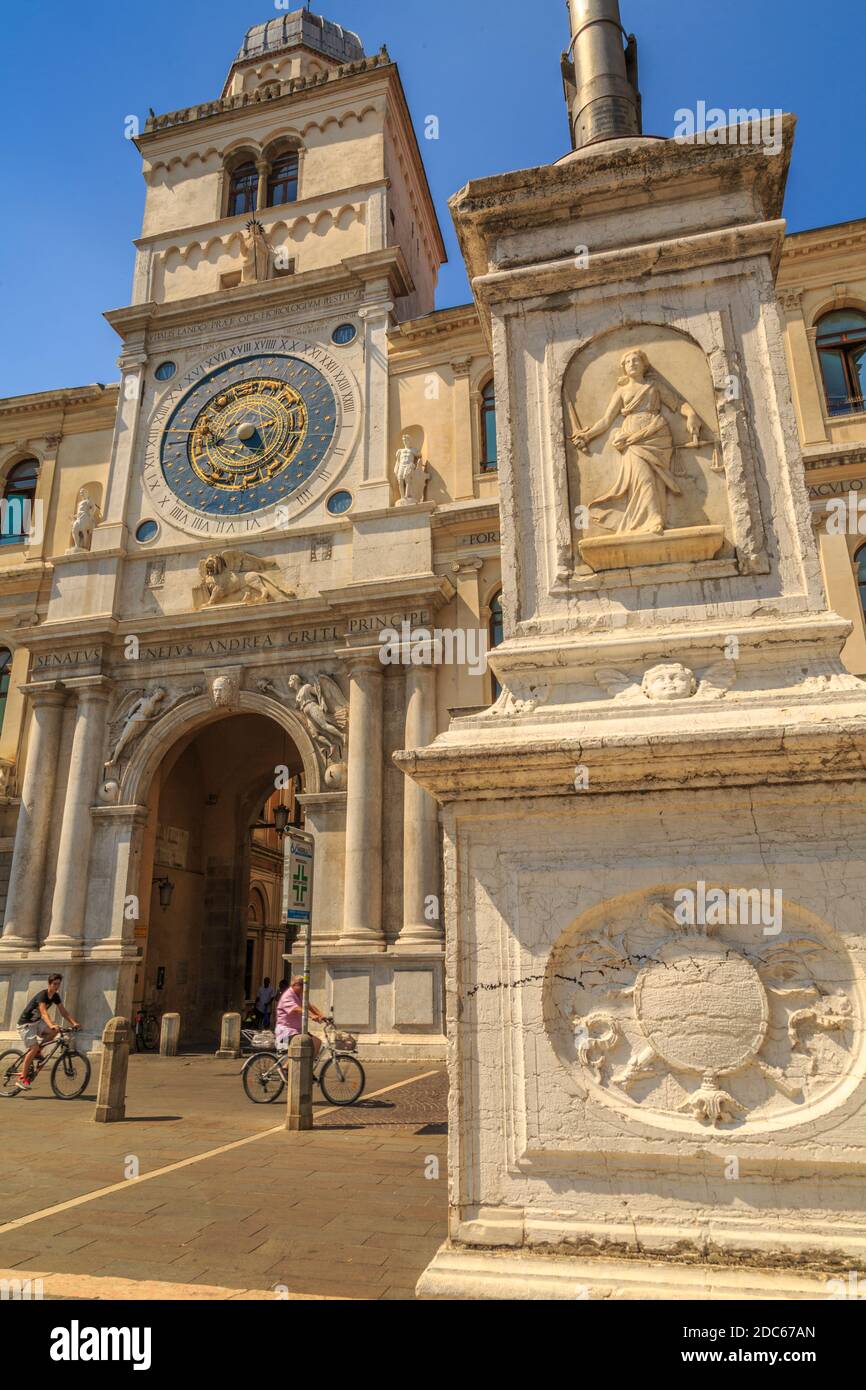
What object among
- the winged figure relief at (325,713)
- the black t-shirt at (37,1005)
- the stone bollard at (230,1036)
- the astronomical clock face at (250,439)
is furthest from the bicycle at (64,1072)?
the astronomical clock face at (250,439)

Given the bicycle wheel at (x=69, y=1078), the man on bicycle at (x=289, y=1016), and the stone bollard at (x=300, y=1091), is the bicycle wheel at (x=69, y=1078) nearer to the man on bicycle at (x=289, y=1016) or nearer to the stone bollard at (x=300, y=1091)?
the man on bicycle at (x=289, y=1016)

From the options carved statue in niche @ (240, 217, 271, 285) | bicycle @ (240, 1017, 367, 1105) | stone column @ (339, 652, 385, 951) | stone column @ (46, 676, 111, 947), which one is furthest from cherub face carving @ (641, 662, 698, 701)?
carved statue in niche @ (240, 217, 271, 285)

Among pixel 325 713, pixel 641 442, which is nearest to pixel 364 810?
pixel 325 713

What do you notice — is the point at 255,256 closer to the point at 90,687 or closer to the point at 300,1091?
the point at 90,687

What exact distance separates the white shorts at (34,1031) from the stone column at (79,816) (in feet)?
16.3

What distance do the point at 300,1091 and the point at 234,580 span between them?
11964mm

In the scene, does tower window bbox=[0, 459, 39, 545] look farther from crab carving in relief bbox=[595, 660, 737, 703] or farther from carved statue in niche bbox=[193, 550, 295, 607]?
crab carving in relief bbox=[595, 660, 737, 703]

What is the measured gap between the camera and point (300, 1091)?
9.20m

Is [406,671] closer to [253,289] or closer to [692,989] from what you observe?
[253,289]

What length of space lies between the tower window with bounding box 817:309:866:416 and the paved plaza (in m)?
14.0

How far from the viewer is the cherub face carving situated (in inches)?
159

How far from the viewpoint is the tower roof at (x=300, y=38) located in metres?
26.7
